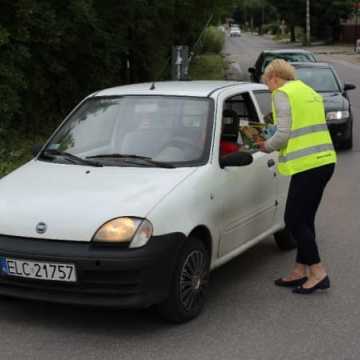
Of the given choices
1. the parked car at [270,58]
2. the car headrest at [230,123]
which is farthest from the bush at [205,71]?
the car headrest at [230,123]

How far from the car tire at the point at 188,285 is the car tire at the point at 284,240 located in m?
1.81

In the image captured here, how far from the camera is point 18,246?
461cm

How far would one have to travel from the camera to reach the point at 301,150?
5.46 meters

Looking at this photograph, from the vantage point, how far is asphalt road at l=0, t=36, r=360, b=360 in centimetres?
446

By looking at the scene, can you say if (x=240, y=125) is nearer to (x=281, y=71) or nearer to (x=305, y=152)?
(x=281, y=71)

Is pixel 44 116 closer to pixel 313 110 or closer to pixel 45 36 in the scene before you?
pixel 45 36

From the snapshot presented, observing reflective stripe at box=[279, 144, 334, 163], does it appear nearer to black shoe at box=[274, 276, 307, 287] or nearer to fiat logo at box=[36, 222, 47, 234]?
black shoe at box=[274, 276, 307, 287]

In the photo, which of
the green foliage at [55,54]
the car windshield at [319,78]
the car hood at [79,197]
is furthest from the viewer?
the car windshield at [319,78]

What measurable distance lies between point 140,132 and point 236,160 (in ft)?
2.73

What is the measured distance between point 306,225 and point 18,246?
7.38 ft

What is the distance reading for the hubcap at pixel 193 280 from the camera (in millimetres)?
4867

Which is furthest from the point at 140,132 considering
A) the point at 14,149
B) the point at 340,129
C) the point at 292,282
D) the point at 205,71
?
the point at 205,71

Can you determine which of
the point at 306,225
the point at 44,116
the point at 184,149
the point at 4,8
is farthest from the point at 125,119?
the point at 44,116

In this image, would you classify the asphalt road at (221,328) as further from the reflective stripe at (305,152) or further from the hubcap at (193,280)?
the reflective stripe at (305,152)
